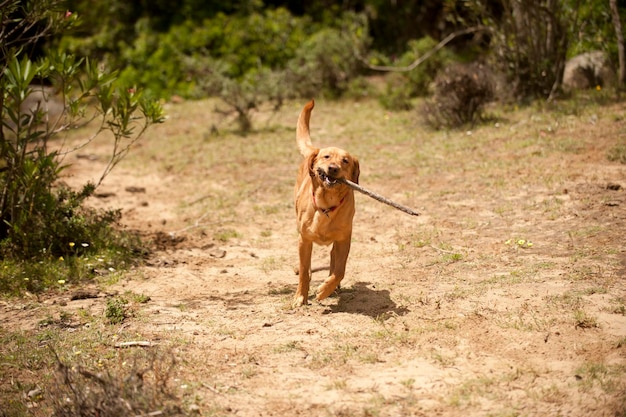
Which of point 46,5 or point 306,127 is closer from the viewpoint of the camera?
point 306,127

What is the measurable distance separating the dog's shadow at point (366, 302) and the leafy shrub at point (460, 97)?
19.3 ft

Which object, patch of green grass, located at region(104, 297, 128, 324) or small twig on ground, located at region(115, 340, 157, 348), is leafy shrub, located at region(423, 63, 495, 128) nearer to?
patch of green grass, located at region(104, 297, 128, 324)

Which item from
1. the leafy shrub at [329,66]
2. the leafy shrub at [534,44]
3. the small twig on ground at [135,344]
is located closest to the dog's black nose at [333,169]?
the small twig on ground at [135,344]

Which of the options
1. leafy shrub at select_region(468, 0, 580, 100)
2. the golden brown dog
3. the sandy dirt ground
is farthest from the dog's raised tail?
leafy shrub at select_region(468, 0, 580, 100)

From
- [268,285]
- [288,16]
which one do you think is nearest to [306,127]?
[268,285]

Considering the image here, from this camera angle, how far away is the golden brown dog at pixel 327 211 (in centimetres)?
537

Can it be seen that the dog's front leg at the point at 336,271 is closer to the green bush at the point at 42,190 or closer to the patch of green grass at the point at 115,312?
the patch of green grass at the point at 115,312

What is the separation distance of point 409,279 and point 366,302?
27.3 inches

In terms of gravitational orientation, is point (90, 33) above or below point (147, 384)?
above

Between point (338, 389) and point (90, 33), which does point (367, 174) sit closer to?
point (338, 389)

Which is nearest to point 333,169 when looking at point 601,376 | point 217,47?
point 601,376

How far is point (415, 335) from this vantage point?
5.02m

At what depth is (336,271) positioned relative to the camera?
555 cm

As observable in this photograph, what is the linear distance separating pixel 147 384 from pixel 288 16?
574 inches
